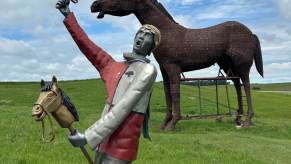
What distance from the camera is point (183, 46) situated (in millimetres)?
12703

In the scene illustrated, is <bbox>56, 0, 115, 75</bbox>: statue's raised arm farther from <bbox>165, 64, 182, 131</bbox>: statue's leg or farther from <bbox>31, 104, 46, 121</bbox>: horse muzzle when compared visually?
A: <bbox>165, 64, 182, 131</bbox>: statue's leg

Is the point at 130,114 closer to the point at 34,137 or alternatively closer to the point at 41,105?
the point at 41,105

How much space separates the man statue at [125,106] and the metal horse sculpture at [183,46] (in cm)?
745

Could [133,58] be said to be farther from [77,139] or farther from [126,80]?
[77,139]

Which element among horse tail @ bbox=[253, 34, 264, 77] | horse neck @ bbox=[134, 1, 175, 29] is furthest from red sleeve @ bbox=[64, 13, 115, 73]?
horse tail @ bbox=[253, 34, 264, 77]

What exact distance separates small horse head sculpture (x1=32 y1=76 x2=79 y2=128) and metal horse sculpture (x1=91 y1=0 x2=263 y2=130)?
783 cm

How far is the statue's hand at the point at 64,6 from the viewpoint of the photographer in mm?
4395

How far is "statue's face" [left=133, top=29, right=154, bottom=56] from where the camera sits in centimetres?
416

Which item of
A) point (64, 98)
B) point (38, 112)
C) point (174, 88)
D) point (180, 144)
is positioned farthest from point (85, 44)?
point (174, 88)

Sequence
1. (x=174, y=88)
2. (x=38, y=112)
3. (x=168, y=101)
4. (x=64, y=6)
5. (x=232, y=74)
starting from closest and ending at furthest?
(x=38, y=112) < (x=64, y=6) < (x=174, y=88) < (x=168, y=101) < (x=232, y=74)

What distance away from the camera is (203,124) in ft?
48.3

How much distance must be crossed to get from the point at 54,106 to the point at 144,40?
99cm

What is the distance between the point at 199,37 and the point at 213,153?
4880 mm

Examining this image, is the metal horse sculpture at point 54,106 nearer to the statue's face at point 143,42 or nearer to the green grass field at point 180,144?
the statue's face at point 143,42
